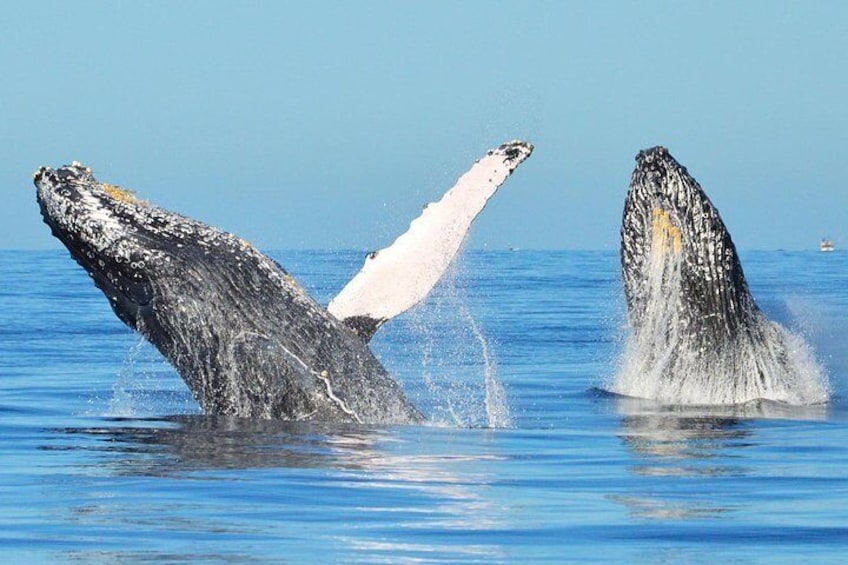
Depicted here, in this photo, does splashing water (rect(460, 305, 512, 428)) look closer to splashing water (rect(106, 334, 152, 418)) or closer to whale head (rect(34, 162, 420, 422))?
whale head (rect(34, 162, 420, 422))

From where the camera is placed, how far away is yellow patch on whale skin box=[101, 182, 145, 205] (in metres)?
12.2

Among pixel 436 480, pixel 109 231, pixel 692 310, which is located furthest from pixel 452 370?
pixel 436 480

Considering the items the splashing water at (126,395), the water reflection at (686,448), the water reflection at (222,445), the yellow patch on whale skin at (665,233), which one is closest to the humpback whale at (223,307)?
the water reflection at (222,445)

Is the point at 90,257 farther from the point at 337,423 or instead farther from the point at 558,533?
the point at 558,533

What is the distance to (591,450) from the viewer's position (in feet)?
38.2

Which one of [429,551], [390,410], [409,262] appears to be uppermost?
[409,262]

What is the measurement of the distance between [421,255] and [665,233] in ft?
12.7

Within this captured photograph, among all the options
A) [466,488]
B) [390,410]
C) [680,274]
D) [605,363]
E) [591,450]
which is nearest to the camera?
[466,488]

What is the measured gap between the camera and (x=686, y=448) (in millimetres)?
11531

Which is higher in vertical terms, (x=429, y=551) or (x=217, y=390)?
(x=217, y=390)

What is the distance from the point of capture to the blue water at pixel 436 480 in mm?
8000

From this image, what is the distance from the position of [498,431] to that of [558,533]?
4463 millimetres

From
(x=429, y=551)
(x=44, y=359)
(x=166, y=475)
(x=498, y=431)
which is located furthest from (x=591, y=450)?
(x=44, y=359)

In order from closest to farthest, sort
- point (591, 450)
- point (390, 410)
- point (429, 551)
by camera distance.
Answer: point (429, 551) → point (591, 450) → point (390, 410)
